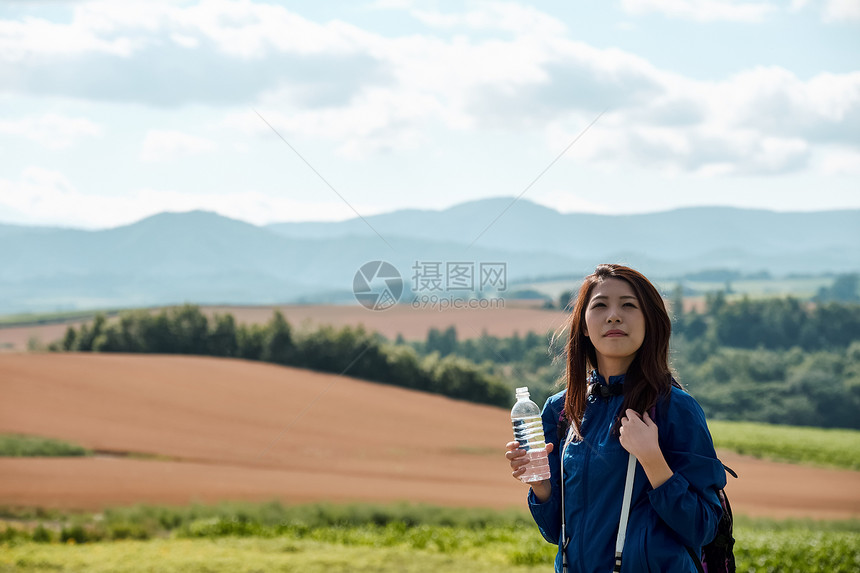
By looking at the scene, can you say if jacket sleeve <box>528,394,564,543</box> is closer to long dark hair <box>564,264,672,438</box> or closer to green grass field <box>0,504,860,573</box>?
long dark hair <box>564,264,672,438</box>

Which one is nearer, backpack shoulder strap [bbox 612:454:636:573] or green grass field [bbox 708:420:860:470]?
backpack shoulder strap [bbox 612:454:636:573]

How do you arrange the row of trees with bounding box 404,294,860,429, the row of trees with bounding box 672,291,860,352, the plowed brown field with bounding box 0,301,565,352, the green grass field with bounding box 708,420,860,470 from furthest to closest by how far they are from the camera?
1. the row of trees with bounding box 672,291,860,352
2. the row of trees with bounding box 404,294,860,429
3. the plowed brown field with bounding box 0,301,565,352
4. the green grass field with bounding box 708,420,860,470

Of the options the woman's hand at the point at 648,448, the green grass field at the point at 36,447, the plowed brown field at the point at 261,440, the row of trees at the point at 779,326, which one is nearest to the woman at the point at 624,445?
the woman's hand at the point at 648,448

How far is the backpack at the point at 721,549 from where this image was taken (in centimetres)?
251

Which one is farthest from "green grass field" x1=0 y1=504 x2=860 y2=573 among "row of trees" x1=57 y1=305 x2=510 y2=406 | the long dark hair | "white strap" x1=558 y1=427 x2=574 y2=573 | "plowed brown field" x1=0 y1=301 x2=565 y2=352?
"plowed brown field" x1=0 y1=301 x2=565 y2=352

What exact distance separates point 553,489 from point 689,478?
21.6 inches

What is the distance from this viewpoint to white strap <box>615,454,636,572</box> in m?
2.42

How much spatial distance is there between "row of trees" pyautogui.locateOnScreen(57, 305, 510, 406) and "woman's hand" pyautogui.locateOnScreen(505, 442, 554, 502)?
32.9m

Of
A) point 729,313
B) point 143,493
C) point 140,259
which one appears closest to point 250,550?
point 143,493

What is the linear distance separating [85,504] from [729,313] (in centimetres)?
6252

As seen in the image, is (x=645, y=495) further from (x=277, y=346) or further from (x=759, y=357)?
(x=759, y=357)

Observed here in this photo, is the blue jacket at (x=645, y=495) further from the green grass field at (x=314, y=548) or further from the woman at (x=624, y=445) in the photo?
the green grass field at (x=314, y=548)

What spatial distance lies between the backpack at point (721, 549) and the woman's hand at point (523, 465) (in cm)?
54

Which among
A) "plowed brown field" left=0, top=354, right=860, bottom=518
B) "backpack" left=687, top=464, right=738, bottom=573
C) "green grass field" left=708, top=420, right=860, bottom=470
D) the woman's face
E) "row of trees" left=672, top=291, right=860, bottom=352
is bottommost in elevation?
"green grass field" left=708, top=420, right=860, bottom=470
